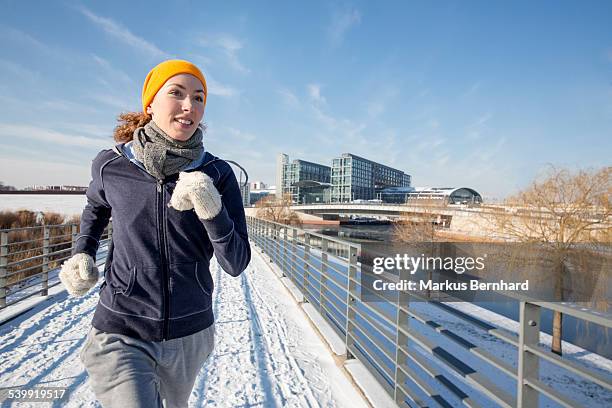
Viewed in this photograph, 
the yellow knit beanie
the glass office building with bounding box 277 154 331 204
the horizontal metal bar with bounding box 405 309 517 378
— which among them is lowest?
the horizontal metal bar with bounding box 405 309 517 378

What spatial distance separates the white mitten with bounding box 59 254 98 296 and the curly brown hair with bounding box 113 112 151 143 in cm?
55

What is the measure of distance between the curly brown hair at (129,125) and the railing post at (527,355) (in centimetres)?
193

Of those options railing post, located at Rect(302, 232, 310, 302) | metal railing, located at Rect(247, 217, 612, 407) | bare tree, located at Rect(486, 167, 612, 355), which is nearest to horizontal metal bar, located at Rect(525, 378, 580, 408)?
metal railing, located at Rect(247, 217, 612, 407)

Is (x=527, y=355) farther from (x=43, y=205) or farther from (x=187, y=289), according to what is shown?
(x=43, y=205)

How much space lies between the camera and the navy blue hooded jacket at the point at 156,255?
127 centimetres

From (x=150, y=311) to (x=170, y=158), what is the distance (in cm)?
59

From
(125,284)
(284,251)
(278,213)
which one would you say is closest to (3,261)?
(284,251)

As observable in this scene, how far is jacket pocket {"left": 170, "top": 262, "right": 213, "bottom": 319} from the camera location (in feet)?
4.31

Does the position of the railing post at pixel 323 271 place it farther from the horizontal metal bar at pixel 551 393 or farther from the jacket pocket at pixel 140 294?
the jacket pocket at pixel 140 294

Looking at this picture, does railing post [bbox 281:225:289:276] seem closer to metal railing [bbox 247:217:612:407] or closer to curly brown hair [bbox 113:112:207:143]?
metal railing [bbox 247:217:612:407]

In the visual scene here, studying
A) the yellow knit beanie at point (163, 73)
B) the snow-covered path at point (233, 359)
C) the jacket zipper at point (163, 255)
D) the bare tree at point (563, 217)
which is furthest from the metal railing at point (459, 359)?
the bare tree at point (563, 217)

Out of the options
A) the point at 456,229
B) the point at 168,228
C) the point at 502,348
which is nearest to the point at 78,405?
the point at 168,228

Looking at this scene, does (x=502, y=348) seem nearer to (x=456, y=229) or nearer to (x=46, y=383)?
(x=46, y=383)

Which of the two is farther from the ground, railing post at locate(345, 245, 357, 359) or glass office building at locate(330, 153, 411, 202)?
glass office building at locate(330, 153, 411, 202)
